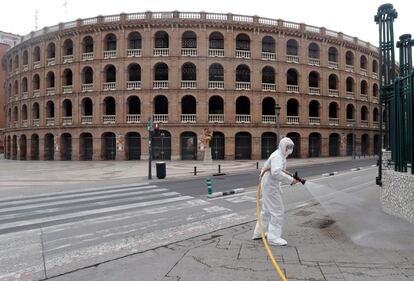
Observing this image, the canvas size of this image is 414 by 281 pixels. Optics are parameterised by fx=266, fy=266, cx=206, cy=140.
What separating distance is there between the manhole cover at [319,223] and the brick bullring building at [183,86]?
23.2m

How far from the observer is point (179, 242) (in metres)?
5.17

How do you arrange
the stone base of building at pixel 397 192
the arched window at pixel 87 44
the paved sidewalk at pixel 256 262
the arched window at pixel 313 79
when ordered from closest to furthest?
the paved sidewalk at pixel 256 262
the stone base of building at pixel 397 192
the arched window at pixel 87 44
the arched window at pixel 313 79

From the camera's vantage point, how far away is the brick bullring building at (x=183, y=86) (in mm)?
29359

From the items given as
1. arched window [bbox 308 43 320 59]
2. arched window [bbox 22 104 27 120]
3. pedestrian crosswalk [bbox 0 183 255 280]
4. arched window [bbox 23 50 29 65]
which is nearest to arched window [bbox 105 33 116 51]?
arched window [bbox 23 50 29 65]

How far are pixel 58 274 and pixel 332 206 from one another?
7051 mm

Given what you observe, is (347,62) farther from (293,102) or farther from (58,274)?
(58,274)

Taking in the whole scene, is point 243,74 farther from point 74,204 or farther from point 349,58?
point 74,204

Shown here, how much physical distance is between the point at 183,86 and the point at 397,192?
25.5 m

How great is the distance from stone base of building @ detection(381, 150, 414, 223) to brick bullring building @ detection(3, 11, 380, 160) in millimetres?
22973

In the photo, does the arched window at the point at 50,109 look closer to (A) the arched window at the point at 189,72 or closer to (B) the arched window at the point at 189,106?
(B) the arched window at the point at 189,106

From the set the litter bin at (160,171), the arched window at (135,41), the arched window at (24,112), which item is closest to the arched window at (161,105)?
the arched window at (135,41)

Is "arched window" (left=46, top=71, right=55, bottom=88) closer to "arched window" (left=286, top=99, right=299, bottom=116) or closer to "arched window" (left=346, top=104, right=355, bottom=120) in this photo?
"arched window" (left=286, top=99, right=299, bottom=116)

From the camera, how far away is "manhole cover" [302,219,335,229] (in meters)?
A: 5.88

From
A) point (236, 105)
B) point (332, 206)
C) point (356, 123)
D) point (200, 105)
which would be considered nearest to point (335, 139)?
point (356, 123)
